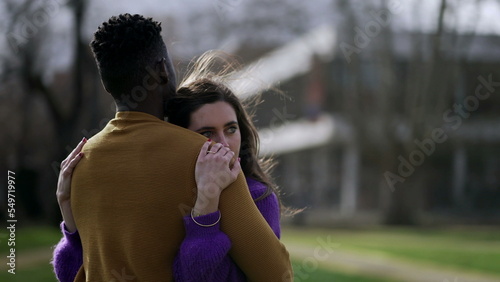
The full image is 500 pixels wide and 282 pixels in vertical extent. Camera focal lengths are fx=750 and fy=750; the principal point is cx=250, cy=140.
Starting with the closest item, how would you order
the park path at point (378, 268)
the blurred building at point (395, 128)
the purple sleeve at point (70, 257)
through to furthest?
the purple sleeve at point (70, 257), the park path at point (378, 268), the blurred building at point (395, 128)

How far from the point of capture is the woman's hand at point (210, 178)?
2.27 meters

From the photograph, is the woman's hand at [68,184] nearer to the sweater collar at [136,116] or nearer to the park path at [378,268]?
the sweater collar at [136,116]

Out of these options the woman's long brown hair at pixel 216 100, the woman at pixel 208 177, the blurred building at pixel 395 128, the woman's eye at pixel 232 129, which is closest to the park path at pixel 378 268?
the woman's long brown hair at pixel 216 100

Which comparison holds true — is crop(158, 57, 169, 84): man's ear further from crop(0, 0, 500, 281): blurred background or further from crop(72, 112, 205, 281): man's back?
crop(0, 0, 500, 281): blurred background

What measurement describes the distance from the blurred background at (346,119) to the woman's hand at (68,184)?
7515 millimetres

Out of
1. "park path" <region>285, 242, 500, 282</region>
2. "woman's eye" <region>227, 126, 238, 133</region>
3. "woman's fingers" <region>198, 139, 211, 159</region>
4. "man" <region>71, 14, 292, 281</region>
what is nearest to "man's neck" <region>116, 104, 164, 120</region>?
"man" <region>71, 14, 292, 281</region>

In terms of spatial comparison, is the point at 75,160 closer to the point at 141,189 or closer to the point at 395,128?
the point at 141,189

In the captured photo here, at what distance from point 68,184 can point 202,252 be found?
0.61 meters

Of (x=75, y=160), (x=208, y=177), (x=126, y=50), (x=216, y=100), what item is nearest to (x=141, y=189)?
(x=208, y=177)

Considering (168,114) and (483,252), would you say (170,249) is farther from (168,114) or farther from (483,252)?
(483,252)

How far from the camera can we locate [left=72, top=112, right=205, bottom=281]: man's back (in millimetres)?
2285

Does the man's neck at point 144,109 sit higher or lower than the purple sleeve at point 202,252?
higher

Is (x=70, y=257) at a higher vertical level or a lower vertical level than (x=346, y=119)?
higher

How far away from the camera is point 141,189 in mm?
2293
